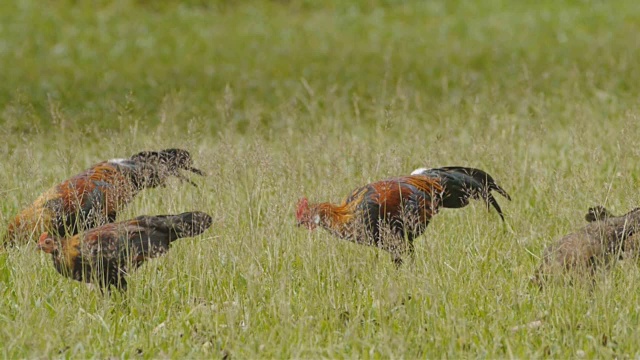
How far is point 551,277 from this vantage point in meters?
5.07

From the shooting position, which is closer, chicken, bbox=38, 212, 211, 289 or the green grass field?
the green grass field

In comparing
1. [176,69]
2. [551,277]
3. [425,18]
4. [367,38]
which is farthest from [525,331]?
[425,18]

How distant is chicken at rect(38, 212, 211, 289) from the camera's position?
5.14 m

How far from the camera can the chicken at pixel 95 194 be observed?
5844 mm

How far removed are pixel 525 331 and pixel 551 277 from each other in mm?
529

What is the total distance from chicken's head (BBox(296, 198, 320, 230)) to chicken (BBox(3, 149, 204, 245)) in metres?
0.88

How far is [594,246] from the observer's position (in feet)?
17.0

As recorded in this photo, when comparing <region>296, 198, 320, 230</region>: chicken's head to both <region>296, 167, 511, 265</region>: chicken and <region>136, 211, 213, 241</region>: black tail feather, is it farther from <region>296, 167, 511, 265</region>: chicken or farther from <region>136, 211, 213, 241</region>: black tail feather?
<region>136, 211, 213, 241</region>: black tail feather

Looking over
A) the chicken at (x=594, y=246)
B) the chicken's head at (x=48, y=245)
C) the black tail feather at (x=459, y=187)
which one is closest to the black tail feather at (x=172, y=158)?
the chicken's head at (x=48, y=245)

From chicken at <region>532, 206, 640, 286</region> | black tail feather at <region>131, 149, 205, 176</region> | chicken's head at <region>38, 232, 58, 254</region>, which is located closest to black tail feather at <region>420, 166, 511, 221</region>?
chicken at <region>532, 206, 640, 286</region>

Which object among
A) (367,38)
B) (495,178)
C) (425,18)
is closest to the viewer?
(495,178)

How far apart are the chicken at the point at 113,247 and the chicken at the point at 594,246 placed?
6.07 ft

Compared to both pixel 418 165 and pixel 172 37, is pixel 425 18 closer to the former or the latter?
pixel 172 37

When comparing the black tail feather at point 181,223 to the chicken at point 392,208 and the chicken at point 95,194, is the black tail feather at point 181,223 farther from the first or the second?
the chicken at point 392,208
